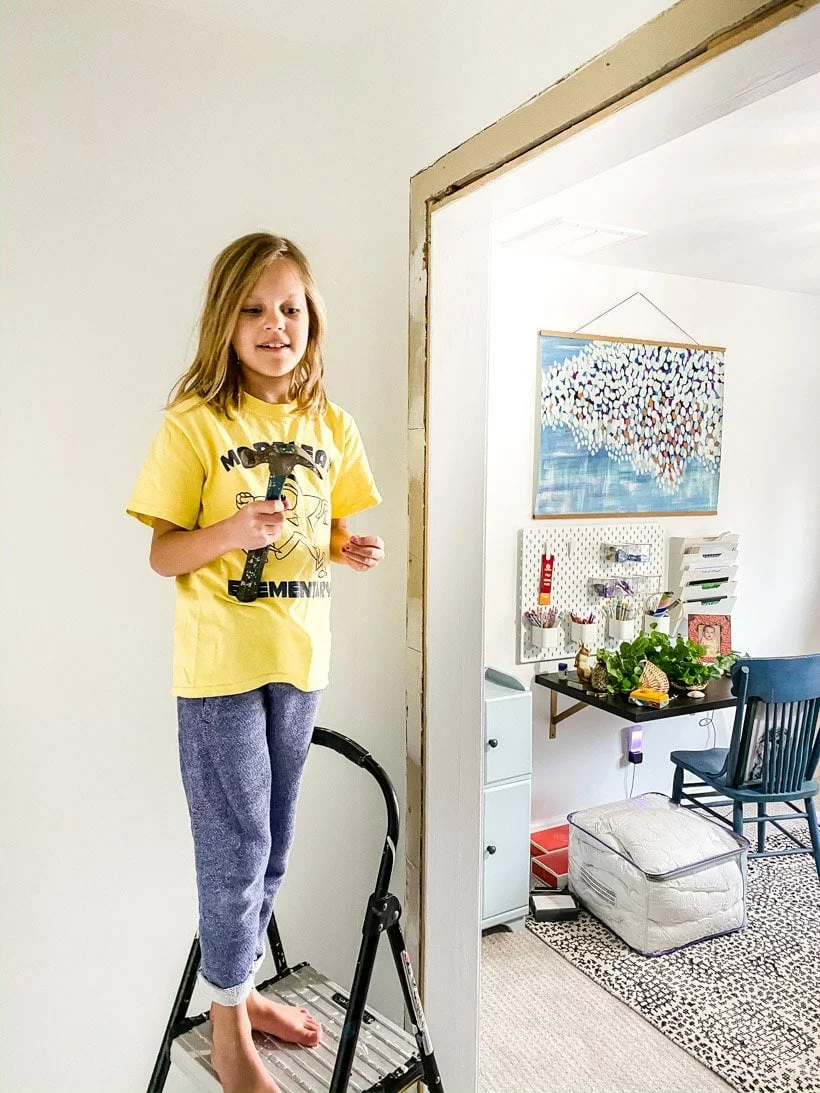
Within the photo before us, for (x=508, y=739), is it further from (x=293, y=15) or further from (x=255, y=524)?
(x=293, y=15)

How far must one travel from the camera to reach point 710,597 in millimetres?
3730

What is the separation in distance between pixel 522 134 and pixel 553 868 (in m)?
2.84

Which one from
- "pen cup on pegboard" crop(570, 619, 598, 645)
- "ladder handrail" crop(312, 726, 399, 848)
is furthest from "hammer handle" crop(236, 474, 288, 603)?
"pen cup on pegboard" crop(570, 619, 598, 645)

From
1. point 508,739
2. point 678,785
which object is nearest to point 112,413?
point 508,739

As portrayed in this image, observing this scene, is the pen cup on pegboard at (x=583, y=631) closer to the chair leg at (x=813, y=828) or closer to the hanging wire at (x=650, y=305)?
the chair leg at (x=813, y=828)

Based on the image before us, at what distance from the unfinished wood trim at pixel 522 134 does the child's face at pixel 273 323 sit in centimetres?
34

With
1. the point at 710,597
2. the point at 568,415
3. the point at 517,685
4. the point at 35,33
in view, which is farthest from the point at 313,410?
the point at 710,597

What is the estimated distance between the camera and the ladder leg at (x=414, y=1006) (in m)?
1.21

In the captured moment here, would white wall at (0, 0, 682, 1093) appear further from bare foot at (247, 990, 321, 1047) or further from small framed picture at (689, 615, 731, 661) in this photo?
Result: small framed picture at (689, 615, 731, 661)

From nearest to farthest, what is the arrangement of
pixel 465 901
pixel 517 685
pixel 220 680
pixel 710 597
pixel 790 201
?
1. pixel 220 680
2. pixel 465 901
3. pixel 790 201
4. pixel 517 685
5. pixel 710 597

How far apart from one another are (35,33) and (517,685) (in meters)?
2.29

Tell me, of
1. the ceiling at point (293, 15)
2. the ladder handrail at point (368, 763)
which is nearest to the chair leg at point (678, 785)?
the ladder handrail at point (368, 763)

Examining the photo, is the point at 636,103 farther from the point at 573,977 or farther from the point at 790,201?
the point at 573,977

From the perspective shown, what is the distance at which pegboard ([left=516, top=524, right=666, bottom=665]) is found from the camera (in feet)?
10.8
